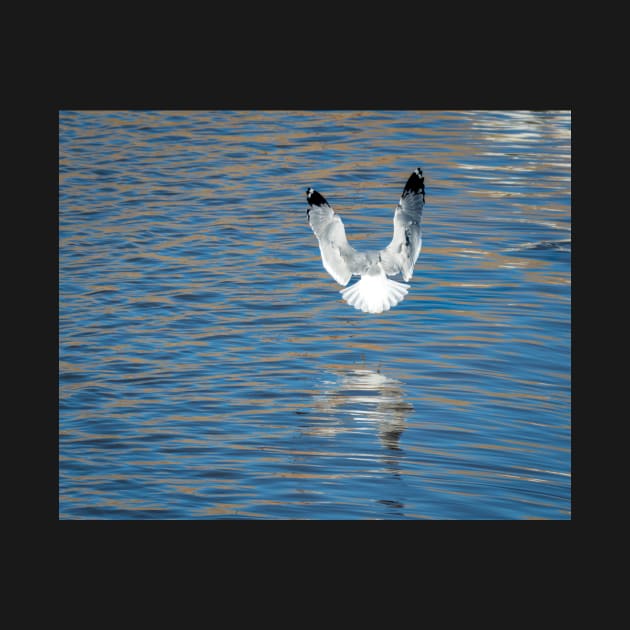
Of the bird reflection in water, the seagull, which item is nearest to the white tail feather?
the seagull

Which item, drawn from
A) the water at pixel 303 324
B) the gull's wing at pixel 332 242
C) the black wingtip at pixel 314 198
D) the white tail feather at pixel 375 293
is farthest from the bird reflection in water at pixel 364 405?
the black wingtip at pixel 314 198

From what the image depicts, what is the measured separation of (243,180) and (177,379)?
4.72 feet

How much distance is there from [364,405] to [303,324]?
756mm

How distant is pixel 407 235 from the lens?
7.86 metres

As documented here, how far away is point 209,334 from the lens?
766 centimetres

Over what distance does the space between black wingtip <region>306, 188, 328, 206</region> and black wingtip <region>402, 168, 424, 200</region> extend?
19.5 inches

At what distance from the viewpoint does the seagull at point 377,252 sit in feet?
25.6

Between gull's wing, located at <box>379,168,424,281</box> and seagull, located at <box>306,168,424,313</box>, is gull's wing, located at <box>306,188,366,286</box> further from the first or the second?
gull's wing, located at <box>379,168,424,281</box>

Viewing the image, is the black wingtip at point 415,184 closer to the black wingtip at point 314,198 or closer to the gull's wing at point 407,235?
the gull's wing at point 407,235

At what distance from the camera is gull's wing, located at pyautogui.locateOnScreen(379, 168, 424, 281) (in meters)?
7.84

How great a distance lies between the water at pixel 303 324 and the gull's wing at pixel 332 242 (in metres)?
0.13

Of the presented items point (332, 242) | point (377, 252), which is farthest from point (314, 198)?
point (377, 252)

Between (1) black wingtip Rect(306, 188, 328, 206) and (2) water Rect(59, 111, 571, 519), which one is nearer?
(2) water Rect(59, 111, 571, 519)

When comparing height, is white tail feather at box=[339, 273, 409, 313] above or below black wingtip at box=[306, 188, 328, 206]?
below
